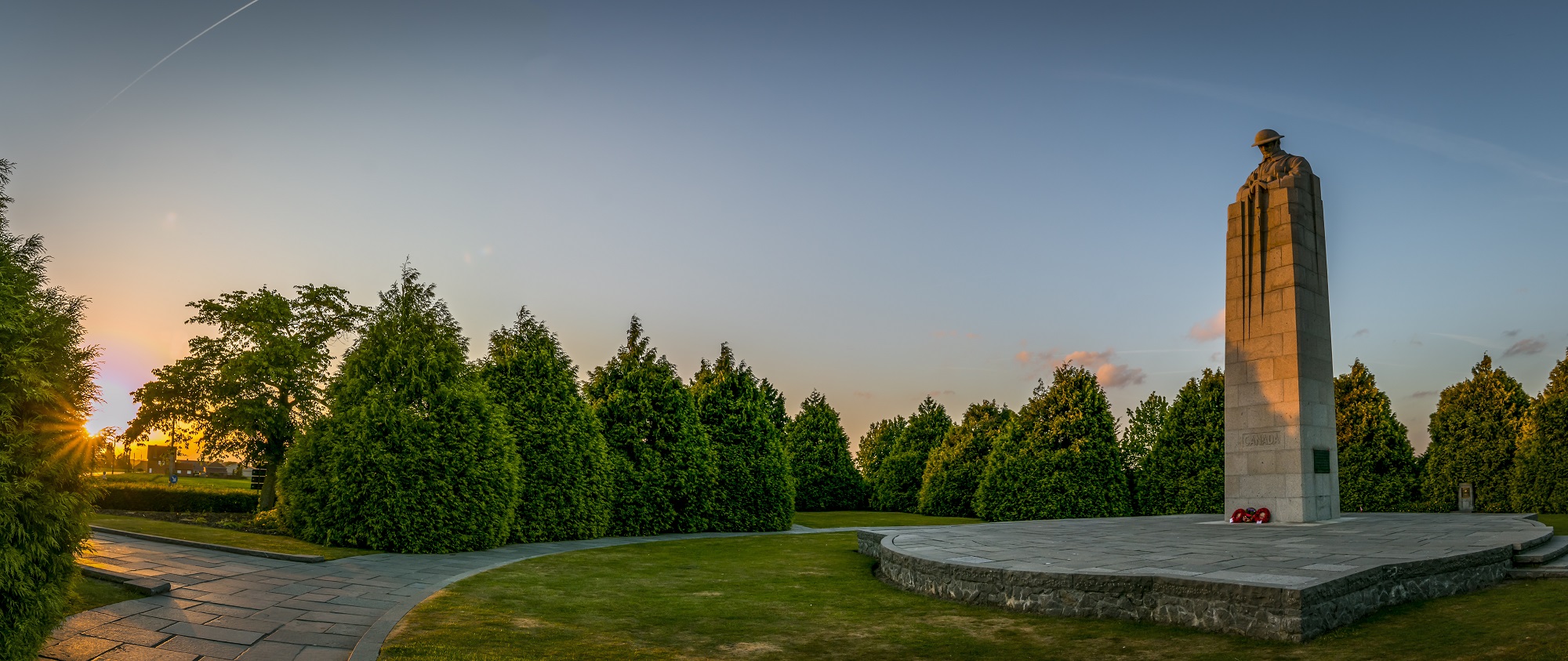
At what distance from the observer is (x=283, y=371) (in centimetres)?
2897

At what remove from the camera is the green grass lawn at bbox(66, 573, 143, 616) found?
7861 millimetres

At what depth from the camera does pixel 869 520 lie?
92.6ft

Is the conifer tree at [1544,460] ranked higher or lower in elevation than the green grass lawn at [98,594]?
higher

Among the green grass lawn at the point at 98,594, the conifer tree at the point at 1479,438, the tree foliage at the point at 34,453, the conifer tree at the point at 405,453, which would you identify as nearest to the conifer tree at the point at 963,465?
the conifer tree at the point at 1479,438

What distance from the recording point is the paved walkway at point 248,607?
22.9 feet

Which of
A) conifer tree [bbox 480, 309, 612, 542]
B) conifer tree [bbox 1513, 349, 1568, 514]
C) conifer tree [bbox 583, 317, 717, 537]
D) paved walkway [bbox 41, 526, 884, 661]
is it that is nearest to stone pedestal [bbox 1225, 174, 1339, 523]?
conifer tree [bbox 1513, 349, 1568, 514]

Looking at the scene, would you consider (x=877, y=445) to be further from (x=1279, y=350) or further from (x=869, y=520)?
(x=1279, y=350)

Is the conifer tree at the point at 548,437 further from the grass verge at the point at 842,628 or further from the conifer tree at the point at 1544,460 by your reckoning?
the conifer tree at the point at 1544,460

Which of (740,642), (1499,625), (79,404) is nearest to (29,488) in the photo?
(79,404)

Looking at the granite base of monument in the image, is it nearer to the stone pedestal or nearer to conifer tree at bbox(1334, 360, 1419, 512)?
the stone pedestal

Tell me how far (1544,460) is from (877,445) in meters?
24.7

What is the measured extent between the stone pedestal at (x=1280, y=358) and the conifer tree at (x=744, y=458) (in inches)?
443

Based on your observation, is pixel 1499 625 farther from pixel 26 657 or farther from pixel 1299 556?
pixel 26 657

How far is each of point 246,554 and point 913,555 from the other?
974 centimetres
